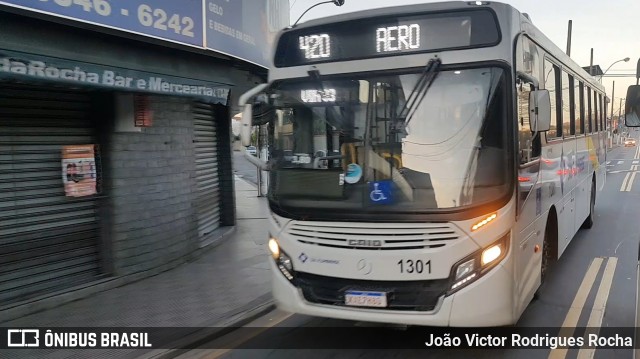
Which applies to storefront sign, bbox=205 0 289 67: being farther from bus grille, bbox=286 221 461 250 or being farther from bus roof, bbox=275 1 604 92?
bus grille, bbox=286 221 461 250

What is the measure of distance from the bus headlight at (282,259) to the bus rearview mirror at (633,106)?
12.1ft

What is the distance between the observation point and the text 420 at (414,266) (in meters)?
4.35

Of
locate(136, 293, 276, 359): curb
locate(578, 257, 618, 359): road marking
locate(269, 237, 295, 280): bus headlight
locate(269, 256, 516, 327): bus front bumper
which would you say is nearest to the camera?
locate(269, 256, 516, 327): bus front bumper

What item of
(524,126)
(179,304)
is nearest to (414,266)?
(524,126)

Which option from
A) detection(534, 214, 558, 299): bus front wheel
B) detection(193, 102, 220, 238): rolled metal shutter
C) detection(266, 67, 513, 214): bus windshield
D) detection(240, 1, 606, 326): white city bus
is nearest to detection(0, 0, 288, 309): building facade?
detection(193, 102, 220, 238): rolled metal shutter

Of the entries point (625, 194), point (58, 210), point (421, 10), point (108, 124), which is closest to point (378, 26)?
point (421, 10)

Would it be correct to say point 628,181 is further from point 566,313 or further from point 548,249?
point 566,313

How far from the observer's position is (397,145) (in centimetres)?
457

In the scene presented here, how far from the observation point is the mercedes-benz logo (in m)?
4.49

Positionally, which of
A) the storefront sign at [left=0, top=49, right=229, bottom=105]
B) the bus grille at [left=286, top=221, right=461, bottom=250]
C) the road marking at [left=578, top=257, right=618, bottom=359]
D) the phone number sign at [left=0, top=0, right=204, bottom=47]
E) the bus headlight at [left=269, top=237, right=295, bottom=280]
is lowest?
the road marking at [left=578, top=257, right=618, bottom=359]

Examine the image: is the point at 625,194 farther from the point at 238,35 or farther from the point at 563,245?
the point at 238,35

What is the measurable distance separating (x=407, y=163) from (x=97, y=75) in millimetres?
3838

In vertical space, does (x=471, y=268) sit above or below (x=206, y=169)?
below

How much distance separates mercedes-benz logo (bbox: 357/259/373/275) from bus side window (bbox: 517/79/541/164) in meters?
1.57
